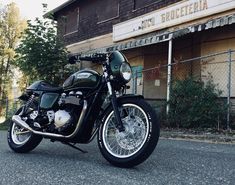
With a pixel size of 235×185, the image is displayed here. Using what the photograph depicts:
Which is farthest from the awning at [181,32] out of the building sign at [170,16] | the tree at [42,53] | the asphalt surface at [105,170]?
the asphalt surface at [105,170]

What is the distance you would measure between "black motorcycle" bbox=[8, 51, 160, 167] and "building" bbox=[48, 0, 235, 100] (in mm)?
6200

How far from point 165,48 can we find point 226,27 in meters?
3.18

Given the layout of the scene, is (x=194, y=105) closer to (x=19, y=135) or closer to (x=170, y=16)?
(x=170, y=16)

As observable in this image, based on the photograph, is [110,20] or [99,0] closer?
[110,20]

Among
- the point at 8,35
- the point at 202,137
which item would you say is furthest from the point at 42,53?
the point at 8,35

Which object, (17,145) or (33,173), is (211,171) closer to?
(33,173)

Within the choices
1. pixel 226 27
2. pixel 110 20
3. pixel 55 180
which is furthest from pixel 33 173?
pixel 110 20

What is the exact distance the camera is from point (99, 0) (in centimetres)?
1866

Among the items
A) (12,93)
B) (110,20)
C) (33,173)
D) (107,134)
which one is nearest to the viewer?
(33,173)

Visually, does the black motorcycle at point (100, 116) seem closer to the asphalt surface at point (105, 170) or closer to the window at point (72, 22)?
the asphalt surface at point (105, 170)

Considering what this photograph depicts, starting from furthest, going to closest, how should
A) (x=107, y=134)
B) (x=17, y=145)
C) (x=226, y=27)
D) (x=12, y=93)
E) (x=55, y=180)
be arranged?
(x=12, y=93)
(x=226, y=27)
(x=17, y=145)
(x=107, y=134)
(x=55, y=180)

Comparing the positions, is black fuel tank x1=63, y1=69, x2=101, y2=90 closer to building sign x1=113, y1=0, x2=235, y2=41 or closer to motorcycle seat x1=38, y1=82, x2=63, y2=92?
motorcycle seat x1=38, y1=82, x2=63, y2=92

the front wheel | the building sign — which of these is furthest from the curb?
the building sign

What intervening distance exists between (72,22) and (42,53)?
6709 millimetres
